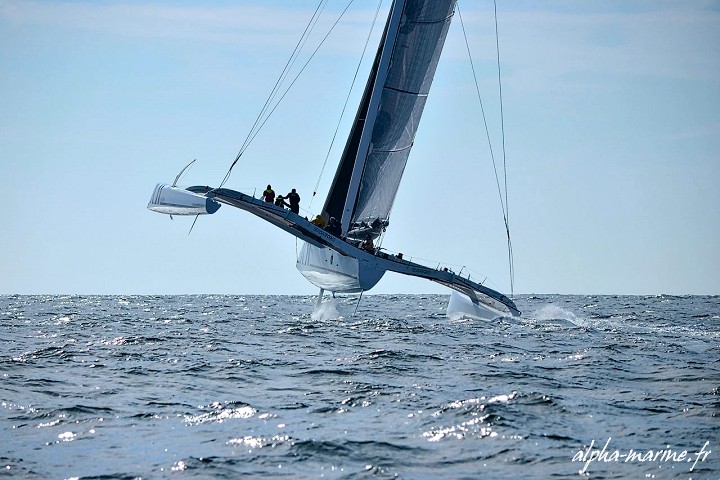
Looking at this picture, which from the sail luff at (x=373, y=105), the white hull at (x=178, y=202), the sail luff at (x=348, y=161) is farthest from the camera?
the sail luff at (x=348, y=161)

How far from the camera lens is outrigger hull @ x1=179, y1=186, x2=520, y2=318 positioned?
2342 centimetres

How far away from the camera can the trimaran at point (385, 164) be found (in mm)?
26297

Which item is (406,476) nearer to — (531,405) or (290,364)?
(531,405)

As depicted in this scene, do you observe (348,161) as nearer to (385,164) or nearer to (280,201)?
(385,164)

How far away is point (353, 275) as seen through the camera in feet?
86.4

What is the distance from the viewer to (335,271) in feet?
92.5

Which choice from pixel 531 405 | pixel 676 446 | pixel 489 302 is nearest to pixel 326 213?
pixel 489 302

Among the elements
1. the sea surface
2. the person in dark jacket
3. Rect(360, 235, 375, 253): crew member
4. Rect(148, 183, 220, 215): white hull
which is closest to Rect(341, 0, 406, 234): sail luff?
Rect(360, 235, 375, 253): crew member

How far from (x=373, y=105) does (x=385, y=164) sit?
2025 millimetres

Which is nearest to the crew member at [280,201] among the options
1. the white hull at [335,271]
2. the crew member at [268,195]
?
the crew member at [268,195]

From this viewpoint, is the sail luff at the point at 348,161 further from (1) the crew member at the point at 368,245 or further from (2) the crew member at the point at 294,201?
(2) the crew member at the point at 294,201

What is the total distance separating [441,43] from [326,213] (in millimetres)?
5922

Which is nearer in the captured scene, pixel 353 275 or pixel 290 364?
pixel 290 364

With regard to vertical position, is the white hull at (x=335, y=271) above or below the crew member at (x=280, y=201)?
below
